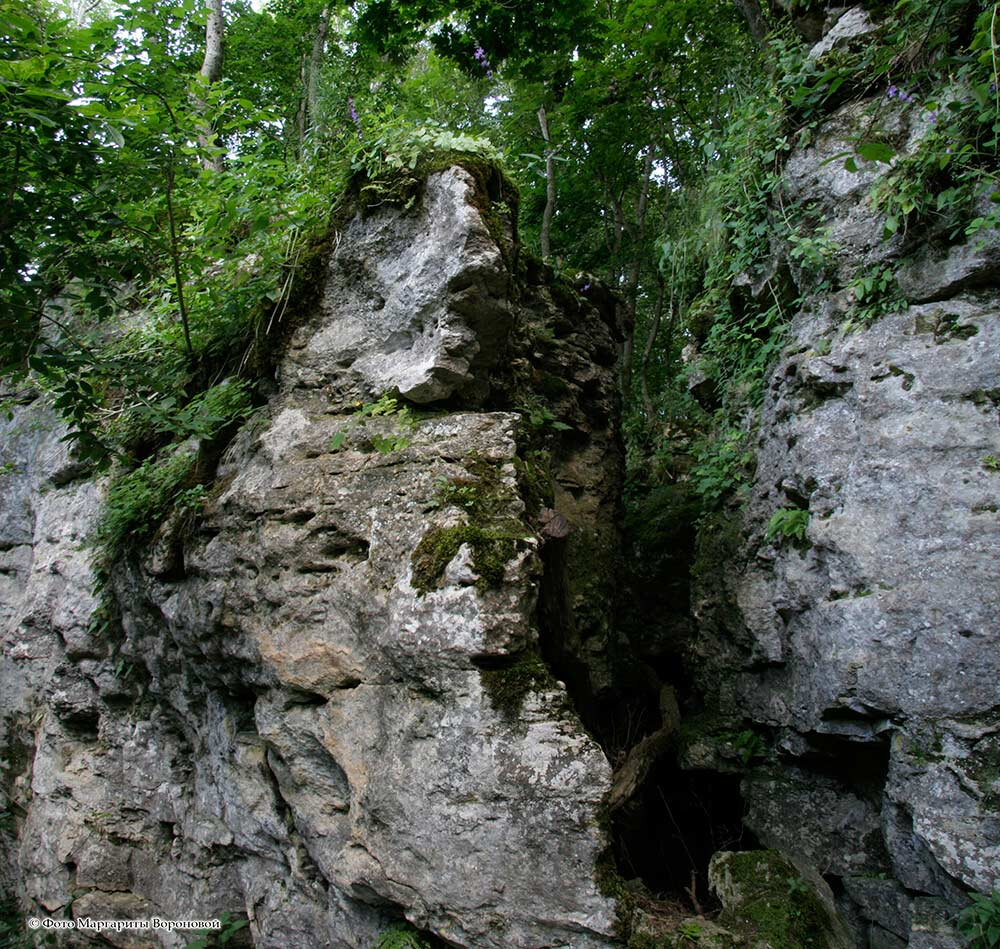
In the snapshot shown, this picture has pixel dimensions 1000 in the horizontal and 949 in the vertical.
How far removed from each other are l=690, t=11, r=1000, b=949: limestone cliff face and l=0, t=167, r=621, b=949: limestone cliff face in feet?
5.56

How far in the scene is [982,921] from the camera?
320 centimetres

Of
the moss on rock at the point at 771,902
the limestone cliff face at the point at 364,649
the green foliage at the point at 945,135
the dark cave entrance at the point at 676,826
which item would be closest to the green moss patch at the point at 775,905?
the moss on rock at the point at 771,902

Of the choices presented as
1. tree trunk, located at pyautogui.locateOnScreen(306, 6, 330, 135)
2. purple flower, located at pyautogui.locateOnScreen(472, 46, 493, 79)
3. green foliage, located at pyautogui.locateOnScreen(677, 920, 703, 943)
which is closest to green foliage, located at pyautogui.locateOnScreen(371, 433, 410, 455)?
green foliage, located at pyautogui.locateOnScreen(677, 920, 703, 943)

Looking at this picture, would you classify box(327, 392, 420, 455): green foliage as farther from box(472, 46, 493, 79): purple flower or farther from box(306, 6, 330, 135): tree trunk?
box(306, 6, 330, 135): tree trunk

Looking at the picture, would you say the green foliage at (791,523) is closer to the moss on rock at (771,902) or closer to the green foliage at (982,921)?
the moss on rock at (771,902)

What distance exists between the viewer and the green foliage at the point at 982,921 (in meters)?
3.14

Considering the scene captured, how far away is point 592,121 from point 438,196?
800 cm

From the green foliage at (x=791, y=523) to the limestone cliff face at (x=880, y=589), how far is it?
4.1 inches

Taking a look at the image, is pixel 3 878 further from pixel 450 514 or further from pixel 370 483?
pixel 450 514

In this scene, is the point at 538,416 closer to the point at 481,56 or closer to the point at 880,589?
the point at 880,589

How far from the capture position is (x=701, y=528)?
637 centimetres

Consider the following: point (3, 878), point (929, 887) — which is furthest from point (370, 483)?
point (3, 878)

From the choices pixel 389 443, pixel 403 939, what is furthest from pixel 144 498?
pixel 403 939

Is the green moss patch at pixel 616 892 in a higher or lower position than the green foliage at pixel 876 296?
lower
